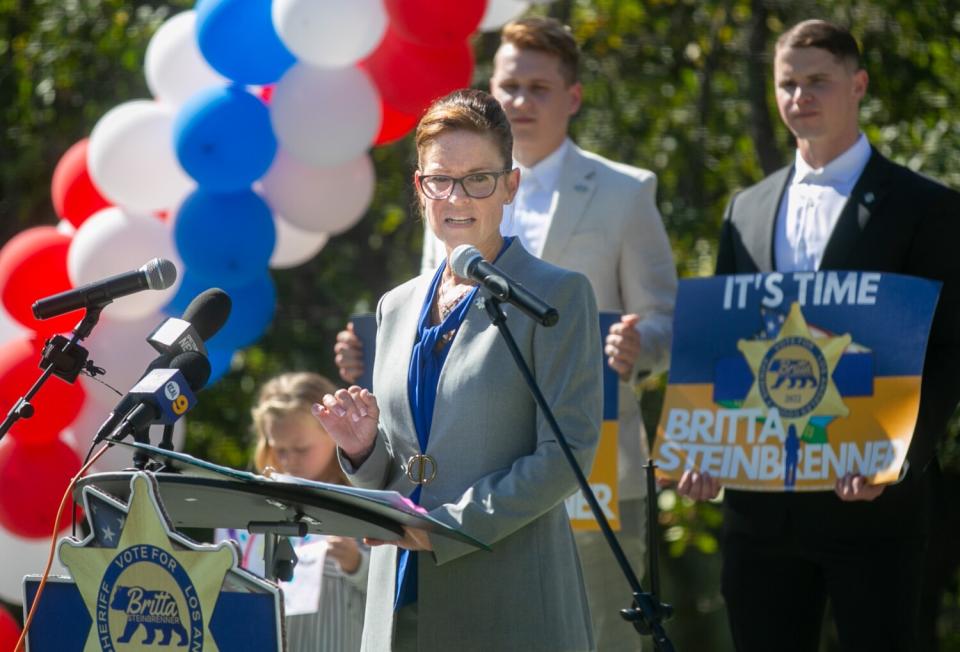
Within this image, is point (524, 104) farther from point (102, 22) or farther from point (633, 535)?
point (102, 22)

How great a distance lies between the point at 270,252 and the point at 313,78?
648 mm

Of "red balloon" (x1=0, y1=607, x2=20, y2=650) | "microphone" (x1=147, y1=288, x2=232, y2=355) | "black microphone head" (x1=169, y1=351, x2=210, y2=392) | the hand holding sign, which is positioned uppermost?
the hand holding sign

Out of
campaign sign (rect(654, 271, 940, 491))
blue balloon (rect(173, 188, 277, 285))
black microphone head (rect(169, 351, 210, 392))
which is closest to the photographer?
black microphone head (rect(169, 351, 210, 392))

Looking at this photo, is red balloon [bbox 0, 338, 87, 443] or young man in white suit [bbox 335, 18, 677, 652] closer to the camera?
young man in white suit [bbox 335, 18, 677, 652]

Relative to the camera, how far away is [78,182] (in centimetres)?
546

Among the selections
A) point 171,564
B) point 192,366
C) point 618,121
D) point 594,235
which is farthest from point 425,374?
point 618,121

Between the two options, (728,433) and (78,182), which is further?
(78,182)

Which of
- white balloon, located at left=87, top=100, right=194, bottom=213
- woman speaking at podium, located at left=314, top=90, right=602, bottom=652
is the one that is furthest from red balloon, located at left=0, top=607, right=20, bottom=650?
woman speaking at podium, located at left=314, top=90, right=602, bottom=652

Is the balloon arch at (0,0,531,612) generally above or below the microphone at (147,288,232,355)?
above

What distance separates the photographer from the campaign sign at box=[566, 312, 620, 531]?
4051mm

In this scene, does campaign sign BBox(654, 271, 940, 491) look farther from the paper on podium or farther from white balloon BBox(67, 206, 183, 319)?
white balloon BBox(67, 206, 183, 319)

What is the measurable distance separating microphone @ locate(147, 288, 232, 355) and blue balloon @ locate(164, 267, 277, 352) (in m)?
2.26

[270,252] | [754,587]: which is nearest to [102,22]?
[270,252]

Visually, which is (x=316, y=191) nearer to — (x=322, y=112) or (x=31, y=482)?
(x=322, y=112)
